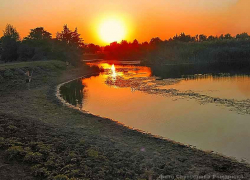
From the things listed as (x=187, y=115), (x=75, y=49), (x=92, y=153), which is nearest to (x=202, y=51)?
(x=75, y=49)

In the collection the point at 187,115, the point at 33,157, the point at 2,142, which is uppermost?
the point at 2,142

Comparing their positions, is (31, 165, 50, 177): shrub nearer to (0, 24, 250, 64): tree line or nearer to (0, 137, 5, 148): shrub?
(0, 137, 5, 148): shrub

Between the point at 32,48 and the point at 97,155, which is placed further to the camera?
the point at 32,48

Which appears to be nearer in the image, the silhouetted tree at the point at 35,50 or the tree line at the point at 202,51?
the silhouetted tree at the point at 35,50

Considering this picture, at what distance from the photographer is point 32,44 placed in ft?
214

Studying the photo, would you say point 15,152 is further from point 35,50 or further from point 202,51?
point 202,51

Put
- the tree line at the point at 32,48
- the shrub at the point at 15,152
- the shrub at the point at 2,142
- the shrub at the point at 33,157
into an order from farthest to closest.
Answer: the tree line at the point at 32,48 → the shrub at the point at 2,142 → the shrub at the point at 15,152 → the shrub at the point at 33,157

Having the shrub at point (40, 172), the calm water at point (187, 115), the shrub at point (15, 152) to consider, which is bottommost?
the calm water at point (187, 115)

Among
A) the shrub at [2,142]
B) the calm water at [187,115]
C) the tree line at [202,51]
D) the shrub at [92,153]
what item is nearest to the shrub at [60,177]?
the shrub at [92,153]

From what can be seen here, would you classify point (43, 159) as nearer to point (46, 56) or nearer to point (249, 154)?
point (249, 154)

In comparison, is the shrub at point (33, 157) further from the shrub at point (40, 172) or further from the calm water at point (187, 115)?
the calm water at point (187, 115)

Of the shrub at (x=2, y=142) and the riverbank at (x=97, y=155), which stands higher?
the shrub at (x=2, y=142)

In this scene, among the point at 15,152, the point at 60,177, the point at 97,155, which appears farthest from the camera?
the point at 97,155

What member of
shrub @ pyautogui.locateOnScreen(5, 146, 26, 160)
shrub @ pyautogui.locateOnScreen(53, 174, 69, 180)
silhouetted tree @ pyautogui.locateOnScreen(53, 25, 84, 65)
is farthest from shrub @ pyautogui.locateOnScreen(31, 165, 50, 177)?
silhouetted tree @ pyautogui.locateOnScreen(53, 25, 84, 65)
